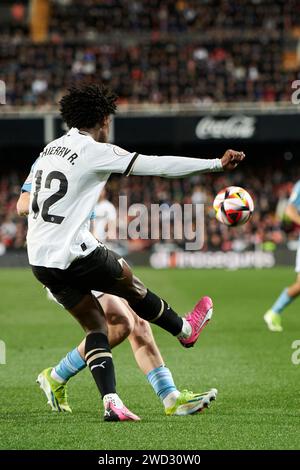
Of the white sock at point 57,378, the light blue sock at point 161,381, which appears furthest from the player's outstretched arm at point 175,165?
the white sock at point 57,378

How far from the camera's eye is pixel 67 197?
19.8 feet

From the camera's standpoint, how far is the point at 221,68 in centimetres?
3309

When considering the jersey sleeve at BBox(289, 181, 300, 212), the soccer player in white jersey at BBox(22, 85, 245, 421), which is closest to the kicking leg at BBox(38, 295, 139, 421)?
the soccer player in white jersey at BBox(22, 85, 245, 421)

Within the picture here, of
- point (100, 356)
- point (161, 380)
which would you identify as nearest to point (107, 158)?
point (100, 356)

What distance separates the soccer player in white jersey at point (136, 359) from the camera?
21.6 ft

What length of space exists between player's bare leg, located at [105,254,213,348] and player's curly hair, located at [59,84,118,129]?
0.94m

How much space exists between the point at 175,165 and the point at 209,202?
25349 millimetres

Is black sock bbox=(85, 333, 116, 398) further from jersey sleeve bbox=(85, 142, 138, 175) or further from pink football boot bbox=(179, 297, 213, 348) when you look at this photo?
jersey sleeve bbox=(85, 142, 138, 175)

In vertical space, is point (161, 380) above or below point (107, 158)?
below

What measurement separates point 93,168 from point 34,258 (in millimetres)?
711

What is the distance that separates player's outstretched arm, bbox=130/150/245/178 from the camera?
5.79 meters

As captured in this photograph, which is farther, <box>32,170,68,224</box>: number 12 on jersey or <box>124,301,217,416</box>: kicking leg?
<box>124,301,217,416</box>: kicking leg

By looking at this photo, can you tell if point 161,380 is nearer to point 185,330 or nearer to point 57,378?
point 185,330

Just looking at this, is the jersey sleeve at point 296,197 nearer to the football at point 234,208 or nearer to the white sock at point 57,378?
the football at point 234,208
